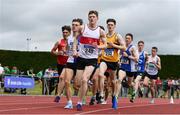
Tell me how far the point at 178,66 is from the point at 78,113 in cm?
3862

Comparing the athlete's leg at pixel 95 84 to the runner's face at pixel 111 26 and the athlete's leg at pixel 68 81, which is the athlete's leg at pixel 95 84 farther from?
the athlete's leg at pixel 68 81

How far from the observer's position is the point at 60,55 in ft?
48.8

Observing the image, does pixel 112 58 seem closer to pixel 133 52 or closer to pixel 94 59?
pixel 94 59

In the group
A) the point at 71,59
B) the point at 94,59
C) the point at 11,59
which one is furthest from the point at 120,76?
the point at 11,59

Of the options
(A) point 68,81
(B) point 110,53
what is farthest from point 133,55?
(A) point 68,81

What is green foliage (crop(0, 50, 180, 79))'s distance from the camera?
46781 mm

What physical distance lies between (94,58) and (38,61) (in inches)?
1452

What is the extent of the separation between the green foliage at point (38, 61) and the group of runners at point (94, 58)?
3069cm

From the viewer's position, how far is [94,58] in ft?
38.0

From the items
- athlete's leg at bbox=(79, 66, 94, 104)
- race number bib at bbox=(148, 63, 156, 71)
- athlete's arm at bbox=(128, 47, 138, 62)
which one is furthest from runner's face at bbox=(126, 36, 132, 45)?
athlete's leg at bbox=(79, 66, 94, 104)

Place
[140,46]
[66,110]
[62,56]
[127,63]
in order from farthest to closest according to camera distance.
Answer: [140,46] → [127,63] → [62,56] → [66,110]

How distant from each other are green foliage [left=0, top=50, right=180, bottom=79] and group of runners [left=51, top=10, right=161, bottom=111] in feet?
101

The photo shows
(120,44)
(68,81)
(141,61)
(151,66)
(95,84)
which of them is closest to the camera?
(68,81)

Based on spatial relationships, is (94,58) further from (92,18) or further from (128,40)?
(128,40)
